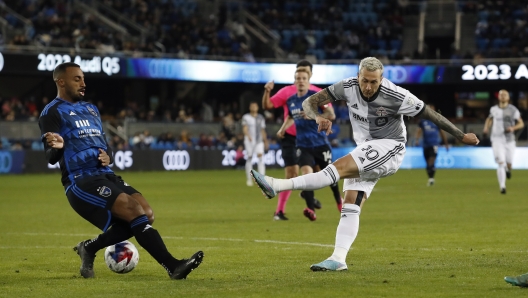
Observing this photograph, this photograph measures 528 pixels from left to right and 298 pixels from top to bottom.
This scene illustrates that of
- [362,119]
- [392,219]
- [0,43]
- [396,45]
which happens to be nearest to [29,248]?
[362,119]

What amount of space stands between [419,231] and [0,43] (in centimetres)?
2686

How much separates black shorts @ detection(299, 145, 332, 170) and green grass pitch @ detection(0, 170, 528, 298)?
100 cm

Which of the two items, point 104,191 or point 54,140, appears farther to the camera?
point 104,191

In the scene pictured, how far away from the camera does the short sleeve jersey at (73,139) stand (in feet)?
27.0

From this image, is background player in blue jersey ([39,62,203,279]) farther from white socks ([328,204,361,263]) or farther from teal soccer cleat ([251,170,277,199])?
white socks ([328,204,361,263])

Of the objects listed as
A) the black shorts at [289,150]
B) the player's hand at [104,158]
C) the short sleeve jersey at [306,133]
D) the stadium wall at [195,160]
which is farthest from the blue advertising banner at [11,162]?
the player's hand at [104,158]

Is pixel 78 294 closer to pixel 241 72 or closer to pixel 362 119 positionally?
pixel 362 119

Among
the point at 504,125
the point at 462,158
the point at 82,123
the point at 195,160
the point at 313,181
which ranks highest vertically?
the point at 82,123

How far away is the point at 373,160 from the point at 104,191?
250cm

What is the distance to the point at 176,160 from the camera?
37969 millimetres

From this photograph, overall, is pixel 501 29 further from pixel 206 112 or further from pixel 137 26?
pixel 137 26

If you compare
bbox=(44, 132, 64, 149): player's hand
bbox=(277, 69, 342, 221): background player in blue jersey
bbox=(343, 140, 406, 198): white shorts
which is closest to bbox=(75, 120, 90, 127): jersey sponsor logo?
bbox=(44, 132, 64, 149): player's hand

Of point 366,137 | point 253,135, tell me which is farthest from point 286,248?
point 253,135

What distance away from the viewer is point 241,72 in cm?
4294
